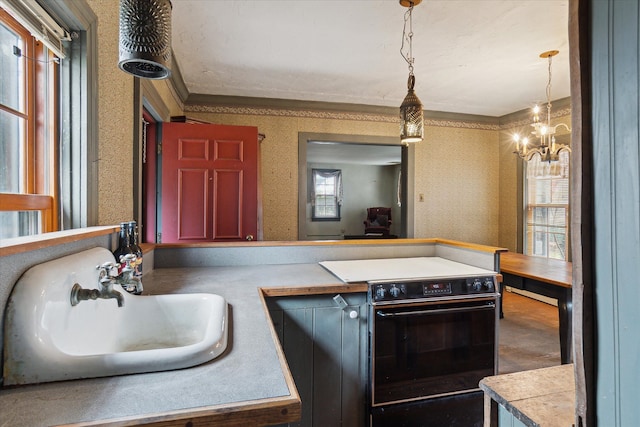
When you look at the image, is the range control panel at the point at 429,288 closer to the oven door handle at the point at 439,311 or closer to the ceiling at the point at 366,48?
the oven door handle at the point at 439,311

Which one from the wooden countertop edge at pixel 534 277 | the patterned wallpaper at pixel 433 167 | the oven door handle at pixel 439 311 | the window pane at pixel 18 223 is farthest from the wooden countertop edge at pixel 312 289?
the patterned wallpaper at pixel 433 167

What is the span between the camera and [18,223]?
1131mm

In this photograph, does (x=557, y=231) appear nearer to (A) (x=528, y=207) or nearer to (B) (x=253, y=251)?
(A) (x=528, y=207)

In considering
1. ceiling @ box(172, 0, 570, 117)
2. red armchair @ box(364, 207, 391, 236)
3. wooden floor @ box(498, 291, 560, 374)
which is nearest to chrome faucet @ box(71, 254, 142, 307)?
ceiling @ box(172, 0, 570, 117)

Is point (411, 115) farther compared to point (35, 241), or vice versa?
point (411, 115)

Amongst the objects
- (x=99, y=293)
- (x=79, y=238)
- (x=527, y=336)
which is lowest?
(x=527, y=336)

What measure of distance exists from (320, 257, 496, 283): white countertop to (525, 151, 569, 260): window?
288cm

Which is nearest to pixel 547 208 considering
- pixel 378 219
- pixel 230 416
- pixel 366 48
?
pixel 366 48

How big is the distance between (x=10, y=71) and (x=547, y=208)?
5211mm

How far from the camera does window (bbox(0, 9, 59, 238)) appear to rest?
3.51ft

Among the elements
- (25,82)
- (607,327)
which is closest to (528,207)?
(607,327)

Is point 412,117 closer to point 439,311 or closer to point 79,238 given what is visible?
point 439,311

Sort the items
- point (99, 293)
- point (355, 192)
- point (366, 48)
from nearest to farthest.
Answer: point (99, 293) → point (366, 48) → point (355, 192)

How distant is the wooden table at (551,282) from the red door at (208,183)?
225cm
